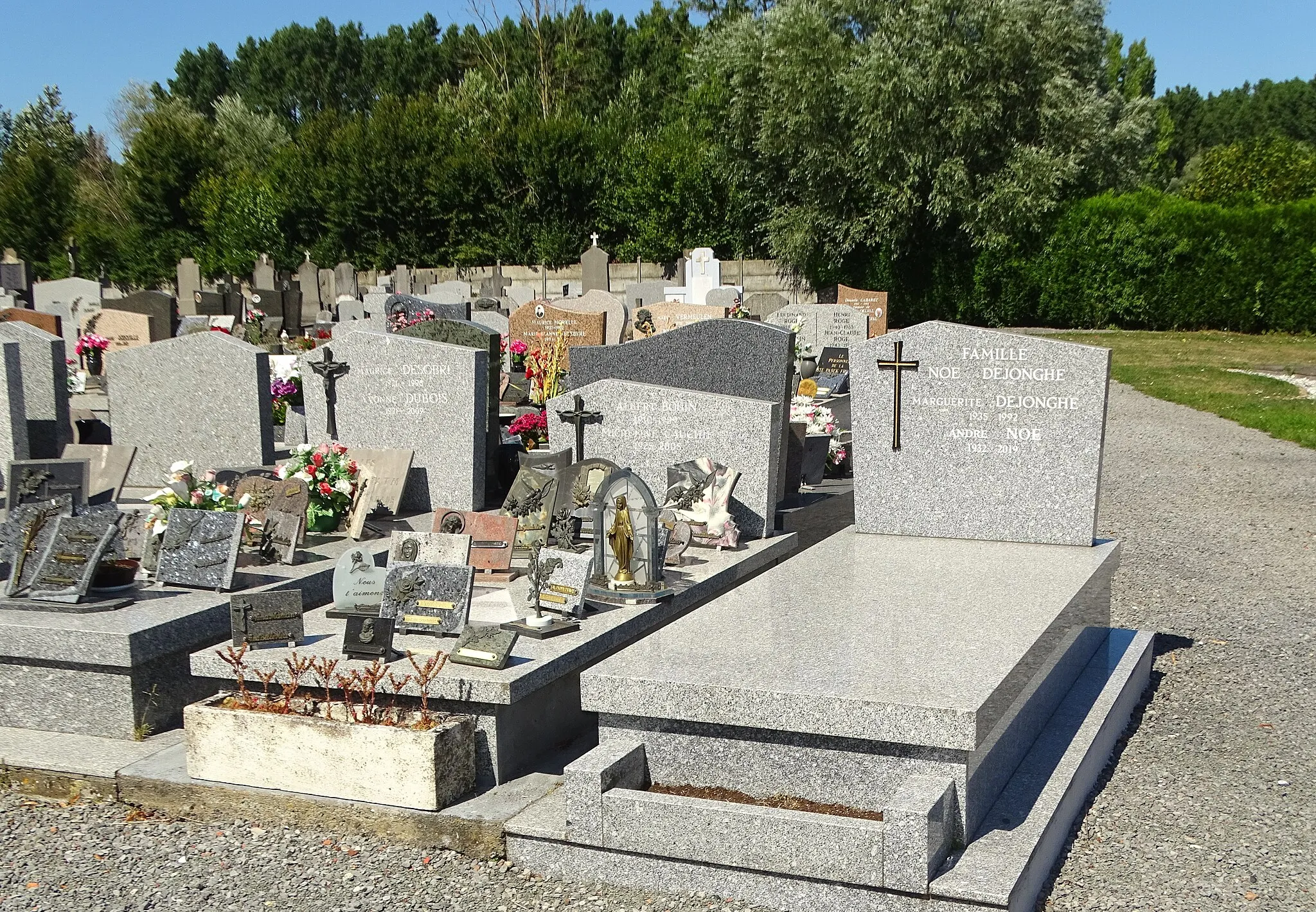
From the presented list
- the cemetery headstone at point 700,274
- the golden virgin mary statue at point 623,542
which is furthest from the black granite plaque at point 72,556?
the cemetery headstone at point 700,274

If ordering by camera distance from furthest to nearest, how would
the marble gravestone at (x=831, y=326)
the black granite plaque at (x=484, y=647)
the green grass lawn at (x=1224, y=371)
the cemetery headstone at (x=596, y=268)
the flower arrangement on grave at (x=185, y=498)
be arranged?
the cemetery headstone at (x=596, y=268) < the marble gravestone at (x=831, y=326) < the green grass lawn at (x=1224, y=371) < the flower arrangement on grave at (x=185, y=498) < the black granite plaque at (x=484, y=647)

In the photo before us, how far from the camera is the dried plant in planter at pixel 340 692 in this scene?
4.39 meters

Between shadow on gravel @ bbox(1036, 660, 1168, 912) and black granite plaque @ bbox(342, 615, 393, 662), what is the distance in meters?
2.49

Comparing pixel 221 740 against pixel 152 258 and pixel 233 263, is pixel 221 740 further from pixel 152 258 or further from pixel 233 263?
pixel 152 258

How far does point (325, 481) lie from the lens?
22.2ft

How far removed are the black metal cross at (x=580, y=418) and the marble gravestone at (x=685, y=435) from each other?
3 centimetres

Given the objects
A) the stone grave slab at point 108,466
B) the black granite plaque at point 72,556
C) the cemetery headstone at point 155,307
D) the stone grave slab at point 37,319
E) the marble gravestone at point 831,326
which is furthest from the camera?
the cemetery headstone at point 155,307

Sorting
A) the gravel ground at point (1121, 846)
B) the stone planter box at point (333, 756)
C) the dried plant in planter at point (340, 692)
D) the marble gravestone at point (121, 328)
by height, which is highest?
the marble gravestone at point (121, 328)

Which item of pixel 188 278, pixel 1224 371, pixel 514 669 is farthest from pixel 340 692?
pixel 188 278

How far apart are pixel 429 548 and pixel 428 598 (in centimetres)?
44

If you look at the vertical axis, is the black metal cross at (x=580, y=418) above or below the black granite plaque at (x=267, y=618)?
above

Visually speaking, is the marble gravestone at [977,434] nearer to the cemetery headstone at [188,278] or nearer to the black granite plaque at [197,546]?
the black granite plaque at [197,546]

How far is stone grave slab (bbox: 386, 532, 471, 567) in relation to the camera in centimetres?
536

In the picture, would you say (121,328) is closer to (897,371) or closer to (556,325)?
(556,325)
